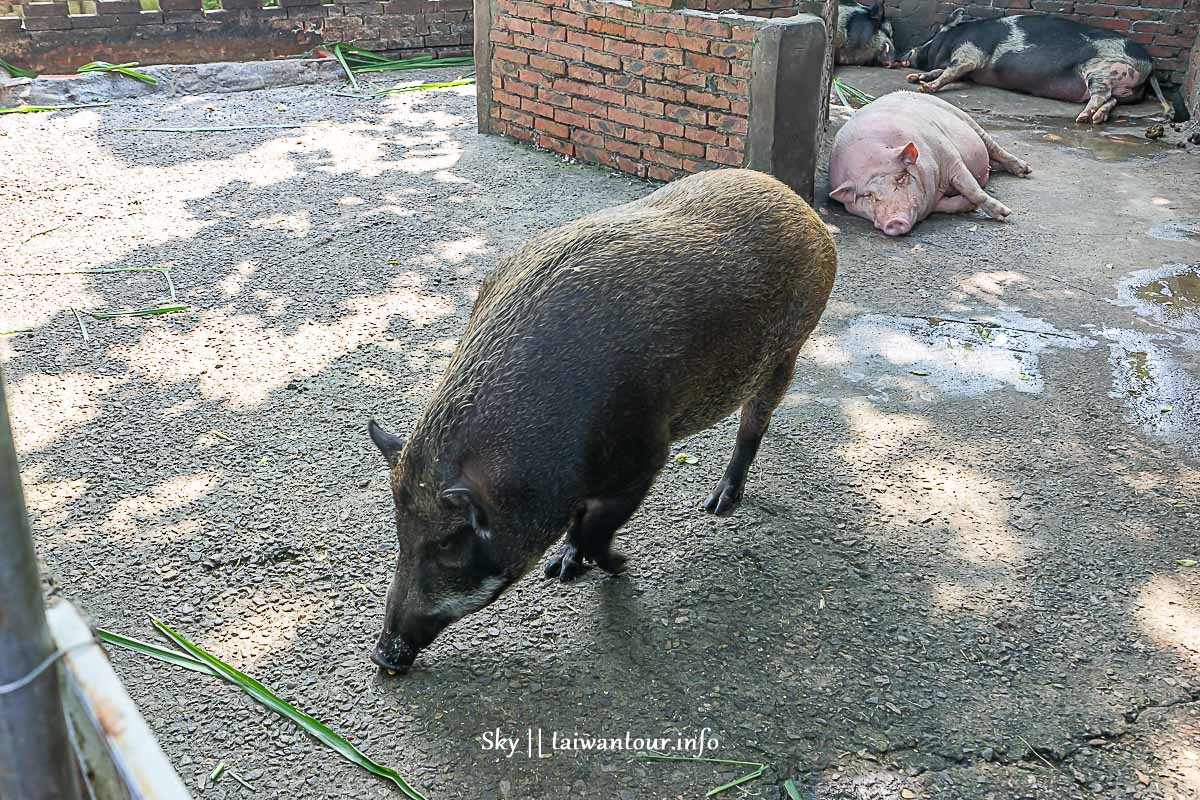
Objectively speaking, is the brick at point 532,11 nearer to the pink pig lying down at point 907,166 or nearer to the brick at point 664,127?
the brick at point 664,127

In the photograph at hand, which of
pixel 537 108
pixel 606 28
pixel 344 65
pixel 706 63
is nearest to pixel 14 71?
pixel 344 65

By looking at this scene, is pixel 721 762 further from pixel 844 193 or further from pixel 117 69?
pixel 117 69

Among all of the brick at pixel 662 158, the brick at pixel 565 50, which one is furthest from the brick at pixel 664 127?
the brick at pixel 565 50

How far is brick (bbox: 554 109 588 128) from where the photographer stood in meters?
7.57

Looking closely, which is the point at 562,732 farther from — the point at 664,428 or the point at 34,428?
the point at 34,428

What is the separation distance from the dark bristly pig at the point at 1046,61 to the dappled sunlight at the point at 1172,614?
7.15 m

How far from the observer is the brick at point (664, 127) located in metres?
6.92

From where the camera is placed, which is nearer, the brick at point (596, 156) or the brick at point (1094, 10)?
the brick at point (596, 156)

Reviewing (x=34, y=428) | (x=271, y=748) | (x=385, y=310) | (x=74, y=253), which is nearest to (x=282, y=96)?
(x=74, y=253)

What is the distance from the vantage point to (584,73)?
24.3 feet

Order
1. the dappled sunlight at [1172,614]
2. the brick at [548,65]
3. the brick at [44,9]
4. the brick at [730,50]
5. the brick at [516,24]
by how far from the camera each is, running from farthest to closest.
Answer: the brick at [44,9], the brick at [516,24], the brick at [548,65], the brick at [730,50], the dappled sunlight at [1172,614]

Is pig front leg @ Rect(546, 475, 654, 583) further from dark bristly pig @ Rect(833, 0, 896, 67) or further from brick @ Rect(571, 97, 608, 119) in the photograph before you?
dark bristly pig @ Rect(833, 0, 896, 67)

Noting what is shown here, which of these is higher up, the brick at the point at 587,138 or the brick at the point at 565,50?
the brick at the point at 565,50

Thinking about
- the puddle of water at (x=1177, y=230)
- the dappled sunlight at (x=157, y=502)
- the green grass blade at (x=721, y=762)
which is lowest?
the green grass blade at (x=721, y=762)
